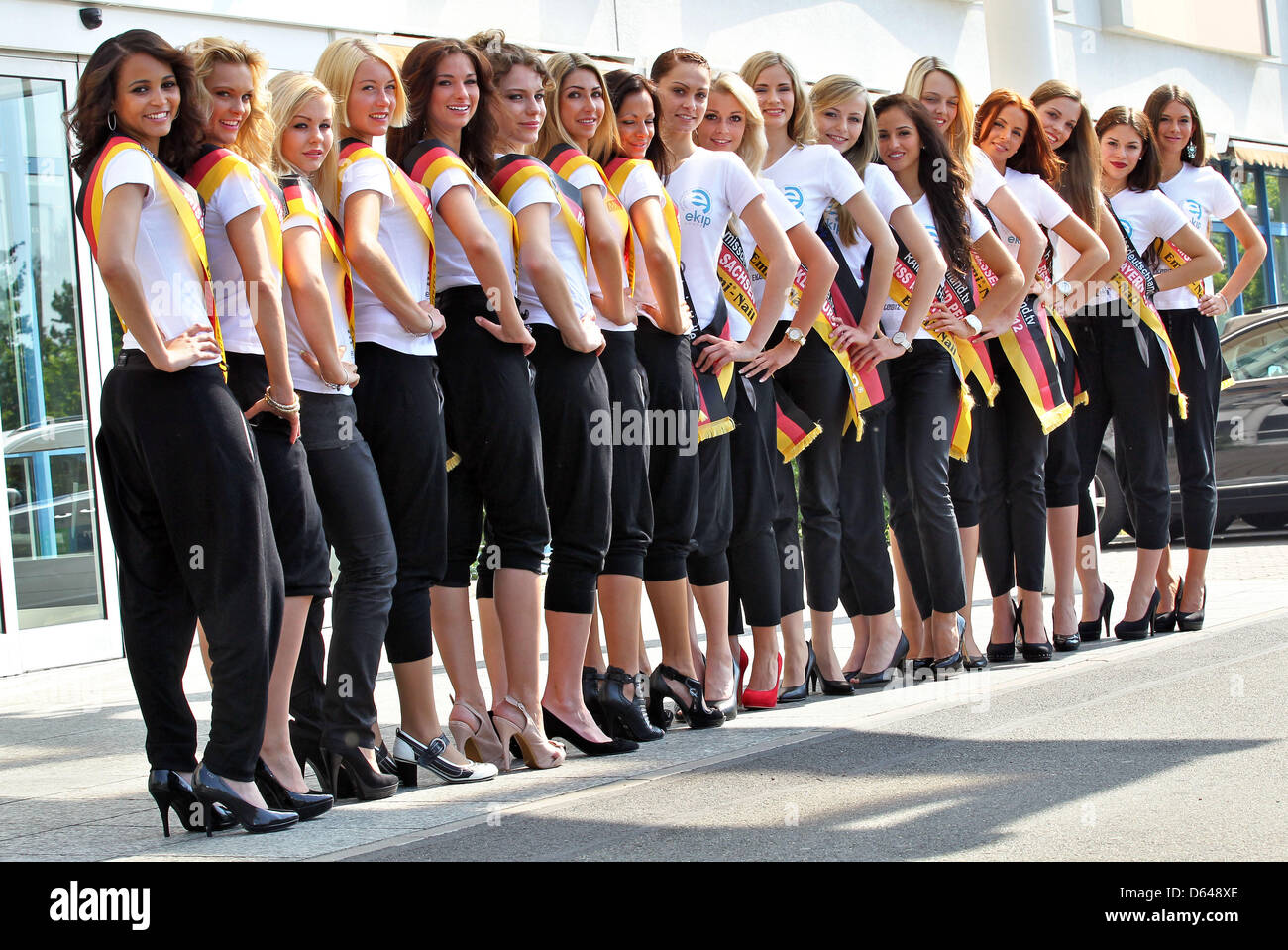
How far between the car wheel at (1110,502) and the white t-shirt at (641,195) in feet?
21.9

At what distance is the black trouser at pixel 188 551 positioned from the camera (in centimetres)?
413

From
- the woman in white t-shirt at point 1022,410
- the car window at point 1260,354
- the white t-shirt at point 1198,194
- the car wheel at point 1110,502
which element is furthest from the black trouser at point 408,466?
the car window at point 1260,354

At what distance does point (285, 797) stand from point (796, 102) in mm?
3238

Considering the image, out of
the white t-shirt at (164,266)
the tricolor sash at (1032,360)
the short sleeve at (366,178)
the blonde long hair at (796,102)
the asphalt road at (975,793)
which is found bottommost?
the asphalt road at (975,793)

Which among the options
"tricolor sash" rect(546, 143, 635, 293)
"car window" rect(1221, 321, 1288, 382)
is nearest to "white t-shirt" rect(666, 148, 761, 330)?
"tricolor sash" rect(546, 143, 635, 293)

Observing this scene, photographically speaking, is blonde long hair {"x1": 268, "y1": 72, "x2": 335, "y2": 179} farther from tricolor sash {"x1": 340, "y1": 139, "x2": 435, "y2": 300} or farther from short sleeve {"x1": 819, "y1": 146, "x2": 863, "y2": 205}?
short sleeve {"x1": 819, "y1": 146, "x2": 863, "y2": 205}

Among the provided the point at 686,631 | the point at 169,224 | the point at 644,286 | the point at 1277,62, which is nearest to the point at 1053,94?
the point at 644,286

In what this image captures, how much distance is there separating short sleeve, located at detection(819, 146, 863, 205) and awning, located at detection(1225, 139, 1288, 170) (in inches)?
552

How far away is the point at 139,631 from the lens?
4.31m

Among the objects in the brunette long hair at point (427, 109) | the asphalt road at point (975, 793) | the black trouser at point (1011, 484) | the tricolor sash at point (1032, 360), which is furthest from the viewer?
the black trouser at point (1011, 484)

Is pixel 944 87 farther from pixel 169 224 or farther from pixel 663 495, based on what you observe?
pixel 169 224

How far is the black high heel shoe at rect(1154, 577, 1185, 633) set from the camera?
7656 mm

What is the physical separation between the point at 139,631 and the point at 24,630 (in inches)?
183

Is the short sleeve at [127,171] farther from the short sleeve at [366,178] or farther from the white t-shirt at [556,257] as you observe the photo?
the white t-shirt at [556,257]
